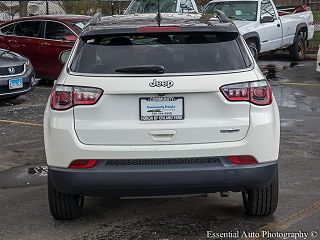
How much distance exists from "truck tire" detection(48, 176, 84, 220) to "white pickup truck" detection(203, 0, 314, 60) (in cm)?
959

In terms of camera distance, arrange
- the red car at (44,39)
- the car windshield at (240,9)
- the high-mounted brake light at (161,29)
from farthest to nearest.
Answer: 1. the car windshield at (240,9)
2. the red car at (44,39)
3. the high-mounted brake light at (161,29)

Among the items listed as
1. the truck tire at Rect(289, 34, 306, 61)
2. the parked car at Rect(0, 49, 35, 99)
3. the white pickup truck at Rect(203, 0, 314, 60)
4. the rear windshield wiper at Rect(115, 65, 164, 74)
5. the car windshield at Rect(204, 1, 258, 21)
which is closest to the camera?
the rear windshield wiper at Rect(115, 65, 164, 74)

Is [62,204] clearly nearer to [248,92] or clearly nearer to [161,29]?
[161,29]

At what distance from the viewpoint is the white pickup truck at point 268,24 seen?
14.6 meters

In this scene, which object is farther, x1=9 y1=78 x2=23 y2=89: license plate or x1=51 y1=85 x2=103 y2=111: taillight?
x1=9 y1=78 x2=23 y2=89: license plate

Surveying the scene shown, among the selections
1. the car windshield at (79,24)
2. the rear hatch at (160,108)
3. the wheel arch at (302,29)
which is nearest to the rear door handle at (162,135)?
the rear hatch at (160,108)

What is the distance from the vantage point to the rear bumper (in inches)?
165

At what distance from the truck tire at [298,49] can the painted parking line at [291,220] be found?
12132 mm

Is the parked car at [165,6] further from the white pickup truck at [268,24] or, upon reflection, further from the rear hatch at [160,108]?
the rear hatch at [160,108]

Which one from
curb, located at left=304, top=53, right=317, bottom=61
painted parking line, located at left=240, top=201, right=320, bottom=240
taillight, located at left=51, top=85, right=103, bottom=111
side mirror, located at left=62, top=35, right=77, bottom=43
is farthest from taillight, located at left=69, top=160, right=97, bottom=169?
curb, located at left=304, top=53, right=317, bottom=61

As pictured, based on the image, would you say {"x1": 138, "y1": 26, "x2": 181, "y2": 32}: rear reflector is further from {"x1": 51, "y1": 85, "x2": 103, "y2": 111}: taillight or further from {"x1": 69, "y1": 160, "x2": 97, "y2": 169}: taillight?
{"x1": 69, "y1": 160, "x2": 97, "y2": 169}: taillight

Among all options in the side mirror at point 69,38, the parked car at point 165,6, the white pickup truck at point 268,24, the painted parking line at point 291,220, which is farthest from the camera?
the parked car at point 165,6

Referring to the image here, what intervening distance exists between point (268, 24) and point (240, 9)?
0.81m

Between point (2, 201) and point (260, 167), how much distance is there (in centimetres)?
258
